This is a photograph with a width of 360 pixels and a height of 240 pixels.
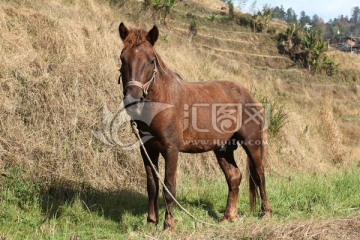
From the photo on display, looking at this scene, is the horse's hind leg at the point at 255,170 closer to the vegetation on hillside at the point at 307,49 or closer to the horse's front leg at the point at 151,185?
the horse's front leg at the point at 151,185

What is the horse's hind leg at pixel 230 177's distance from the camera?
21.1 feet

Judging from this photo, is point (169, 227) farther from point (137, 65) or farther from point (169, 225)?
point (137, 65)

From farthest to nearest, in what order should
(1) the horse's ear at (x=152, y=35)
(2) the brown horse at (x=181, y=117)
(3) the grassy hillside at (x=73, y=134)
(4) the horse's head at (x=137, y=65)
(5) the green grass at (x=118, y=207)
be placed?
(3) the grassy hillside at (x=73, y=134) < (5) the green grass at (x=118, y=207) < (1) the horse's ear at (x=152, y=35) < (2) the brown horse at (x=181, y=117) < (4) the horse's head at (x=137, y=65)

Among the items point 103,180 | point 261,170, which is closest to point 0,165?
point 103,180

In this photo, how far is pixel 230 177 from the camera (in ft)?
21.8

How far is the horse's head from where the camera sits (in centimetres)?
454

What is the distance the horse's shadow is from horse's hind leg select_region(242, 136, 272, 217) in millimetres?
1795

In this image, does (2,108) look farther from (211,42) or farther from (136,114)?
(211,42)

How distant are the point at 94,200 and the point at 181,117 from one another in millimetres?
2289

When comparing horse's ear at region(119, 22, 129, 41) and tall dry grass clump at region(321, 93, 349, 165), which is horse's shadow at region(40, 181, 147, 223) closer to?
horse's ear at region(119, 22, 129, 41)

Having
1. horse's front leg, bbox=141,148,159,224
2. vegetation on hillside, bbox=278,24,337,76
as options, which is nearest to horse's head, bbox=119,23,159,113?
horse's front leg, bbox=141,148,159,224

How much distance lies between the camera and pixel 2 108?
22.9ft

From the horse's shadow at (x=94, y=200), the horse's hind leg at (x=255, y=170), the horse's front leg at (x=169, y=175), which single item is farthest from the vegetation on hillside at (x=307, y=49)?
the horse's front leg at (x=169, y=175)

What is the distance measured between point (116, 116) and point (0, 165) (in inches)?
101
